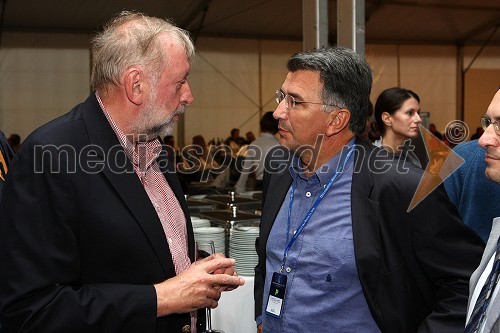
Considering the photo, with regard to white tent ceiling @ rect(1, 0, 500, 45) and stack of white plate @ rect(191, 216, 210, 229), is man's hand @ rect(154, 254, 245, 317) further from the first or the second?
white tent ceiling @ rect(1, 0, 500, 45)

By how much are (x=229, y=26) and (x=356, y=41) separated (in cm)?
1023

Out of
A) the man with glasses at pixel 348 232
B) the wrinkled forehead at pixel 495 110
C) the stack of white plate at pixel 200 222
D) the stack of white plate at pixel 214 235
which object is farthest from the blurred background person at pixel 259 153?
the wrinkled forehead at pixel 495 110

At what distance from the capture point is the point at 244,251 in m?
2.71

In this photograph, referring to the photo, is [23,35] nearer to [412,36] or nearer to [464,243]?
[412,36]

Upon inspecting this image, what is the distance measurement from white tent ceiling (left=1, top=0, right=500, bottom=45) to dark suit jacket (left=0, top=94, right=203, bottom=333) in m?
9.52

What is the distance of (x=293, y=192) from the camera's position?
1957 millimetres

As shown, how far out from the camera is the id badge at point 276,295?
1783mm

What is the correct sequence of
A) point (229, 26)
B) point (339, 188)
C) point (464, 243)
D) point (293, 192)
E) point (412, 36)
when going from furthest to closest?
1. point (412, 36)
2. point (229, 26)
3. point (293, 192)
4. point (339, 188)
5. point (464, 243)

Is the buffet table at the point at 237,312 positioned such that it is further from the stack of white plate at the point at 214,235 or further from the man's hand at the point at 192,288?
the man's hand at the point at 192,288

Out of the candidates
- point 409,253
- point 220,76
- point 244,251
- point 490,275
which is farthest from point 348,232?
point 220,76

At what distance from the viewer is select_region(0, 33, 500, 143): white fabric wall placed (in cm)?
1234

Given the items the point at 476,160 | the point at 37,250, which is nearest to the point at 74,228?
the point at 37,250

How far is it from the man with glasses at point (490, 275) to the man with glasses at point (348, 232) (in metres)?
0.19

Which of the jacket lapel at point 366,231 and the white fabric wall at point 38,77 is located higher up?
the white fabric wall at point 38,77
